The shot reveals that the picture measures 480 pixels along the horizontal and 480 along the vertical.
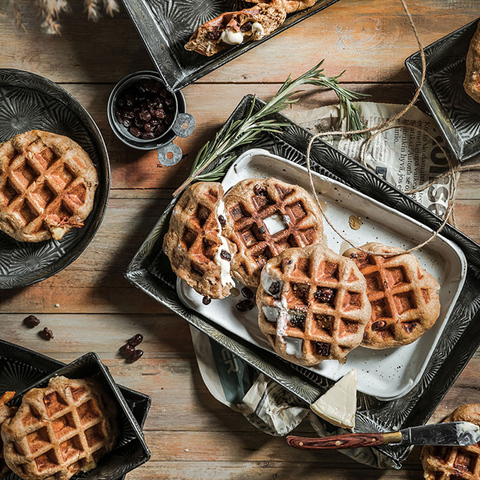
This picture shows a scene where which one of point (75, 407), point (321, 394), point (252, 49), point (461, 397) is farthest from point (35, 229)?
point (461, 397)

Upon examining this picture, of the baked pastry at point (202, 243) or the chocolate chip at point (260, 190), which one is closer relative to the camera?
the baked pastry at point (202, 243)

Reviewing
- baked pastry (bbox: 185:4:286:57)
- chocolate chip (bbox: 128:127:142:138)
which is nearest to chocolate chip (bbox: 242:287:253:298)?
chocolate chip (bbox: 128:127:142:138)

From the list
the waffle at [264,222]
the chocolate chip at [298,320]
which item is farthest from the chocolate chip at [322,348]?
the waffle at [264,222]

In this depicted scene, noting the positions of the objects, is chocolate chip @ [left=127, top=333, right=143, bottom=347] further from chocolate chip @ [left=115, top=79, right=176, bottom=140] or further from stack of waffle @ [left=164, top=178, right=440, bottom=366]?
chocolate chip @ [left=115, top=79, right=176, bottom=140]

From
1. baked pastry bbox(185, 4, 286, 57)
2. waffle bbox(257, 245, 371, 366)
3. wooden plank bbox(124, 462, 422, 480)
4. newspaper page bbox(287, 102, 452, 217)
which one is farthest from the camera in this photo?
wooden plank bbox(124, 462, 422, 480)

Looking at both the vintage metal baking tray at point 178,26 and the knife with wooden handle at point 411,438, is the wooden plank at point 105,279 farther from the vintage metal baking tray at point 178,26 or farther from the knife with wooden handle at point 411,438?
the knife with wooden handle at point 411,438
